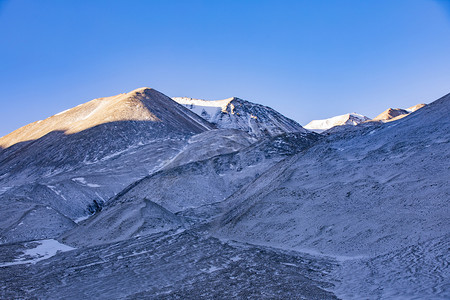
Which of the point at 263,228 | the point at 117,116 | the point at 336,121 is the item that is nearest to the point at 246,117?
the point at 117,116

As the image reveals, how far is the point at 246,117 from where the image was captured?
116875mm

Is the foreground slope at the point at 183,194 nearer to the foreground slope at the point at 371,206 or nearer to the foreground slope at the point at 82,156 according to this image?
the foreground slope at the point at 82,156

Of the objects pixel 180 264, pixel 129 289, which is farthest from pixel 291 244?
pixel 129 289

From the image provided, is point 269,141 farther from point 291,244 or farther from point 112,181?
point 291,244

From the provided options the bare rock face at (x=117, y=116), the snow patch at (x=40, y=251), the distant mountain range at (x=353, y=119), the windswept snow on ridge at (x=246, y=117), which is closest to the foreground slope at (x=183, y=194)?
the snow patch at (x=40, y=251)

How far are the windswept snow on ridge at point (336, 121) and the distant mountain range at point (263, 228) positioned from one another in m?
107

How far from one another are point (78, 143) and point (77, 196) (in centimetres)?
2974

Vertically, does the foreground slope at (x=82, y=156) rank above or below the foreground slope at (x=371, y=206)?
above

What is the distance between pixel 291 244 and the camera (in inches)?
677

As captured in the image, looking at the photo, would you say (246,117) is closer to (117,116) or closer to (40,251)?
(117,116)

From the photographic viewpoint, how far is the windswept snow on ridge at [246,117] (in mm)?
108125

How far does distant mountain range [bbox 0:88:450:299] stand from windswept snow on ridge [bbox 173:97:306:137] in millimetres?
60297

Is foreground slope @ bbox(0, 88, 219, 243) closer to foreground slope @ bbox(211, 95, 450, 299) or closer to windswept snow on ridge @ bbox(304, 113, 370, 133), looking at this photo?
foreground slope @ bbox(211, 95, 450, 299)

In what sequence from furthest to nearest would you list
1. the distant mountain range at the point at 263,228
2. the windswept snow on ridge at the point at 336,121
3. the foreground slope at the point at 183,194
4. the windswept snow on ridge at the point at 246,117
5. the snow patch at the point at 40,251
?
the windswept snow on ridge at the point at 336,121
the windswept snow on ridge at the point at 246,117
the foreground slope at the point at 183,194
the snow patch at the point at 40,251
the distant mountain range at the point at 263,228
